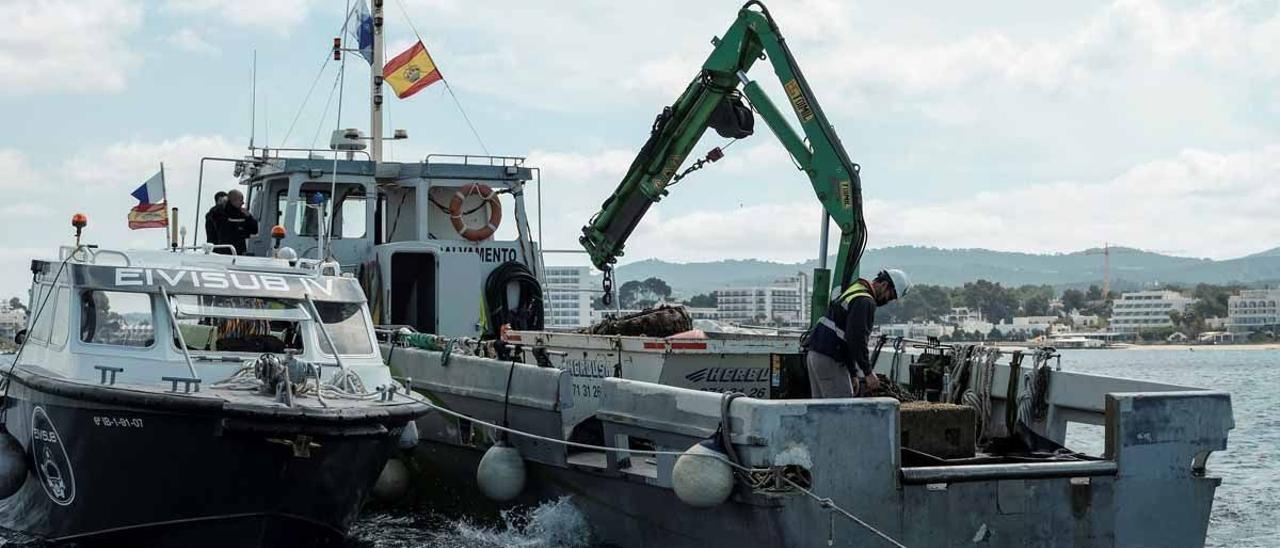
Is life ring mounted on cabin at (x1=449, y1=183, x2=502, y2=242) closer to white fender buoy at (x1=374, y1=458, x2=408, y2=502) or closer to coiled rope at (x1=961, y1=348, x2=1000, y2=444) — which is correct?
white fender buoy at (x1=374, y1=458, x2=408, y2=502)

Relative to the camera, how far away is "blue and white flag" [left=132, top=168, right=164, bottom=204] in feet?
56.0

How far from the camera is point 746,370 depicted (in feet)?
44.2

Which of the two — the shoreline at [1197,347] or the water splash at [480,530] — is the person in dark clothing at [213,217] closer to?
the water splash at [480,530]

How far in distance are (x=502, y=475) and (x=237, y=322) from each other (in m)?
2.56

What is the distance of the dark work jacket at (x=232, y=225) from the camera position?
17.0m

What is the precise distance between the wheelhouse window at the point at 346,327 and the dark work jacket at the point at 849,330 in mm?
3731

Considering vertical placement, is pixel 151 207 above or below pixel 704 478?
above

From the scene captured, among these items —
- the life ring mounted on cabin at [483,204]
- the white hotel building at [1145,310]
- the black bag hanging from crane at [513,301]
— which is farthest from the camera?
the white hotel building at [1145,310]

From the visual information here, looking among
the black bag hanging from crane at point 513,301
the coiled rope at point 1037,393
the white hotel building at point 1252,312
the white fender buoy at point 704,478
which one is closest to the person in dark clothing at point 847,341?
the white fender buoy at point 704,478

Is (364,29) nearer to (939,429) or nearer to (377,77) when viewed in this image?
(377,77)

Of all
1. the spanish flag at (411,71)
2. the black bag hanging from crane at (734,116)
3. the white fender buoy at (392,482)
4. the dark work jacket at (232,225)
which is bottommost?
the white fender buoy at (392,482)

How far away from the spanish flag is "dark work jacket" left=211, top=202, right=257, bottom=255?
10.7 ft

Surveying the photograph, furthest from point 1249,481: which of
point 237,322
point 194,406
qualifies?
point 194,406

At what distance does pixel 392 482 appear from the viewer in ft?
46.6
